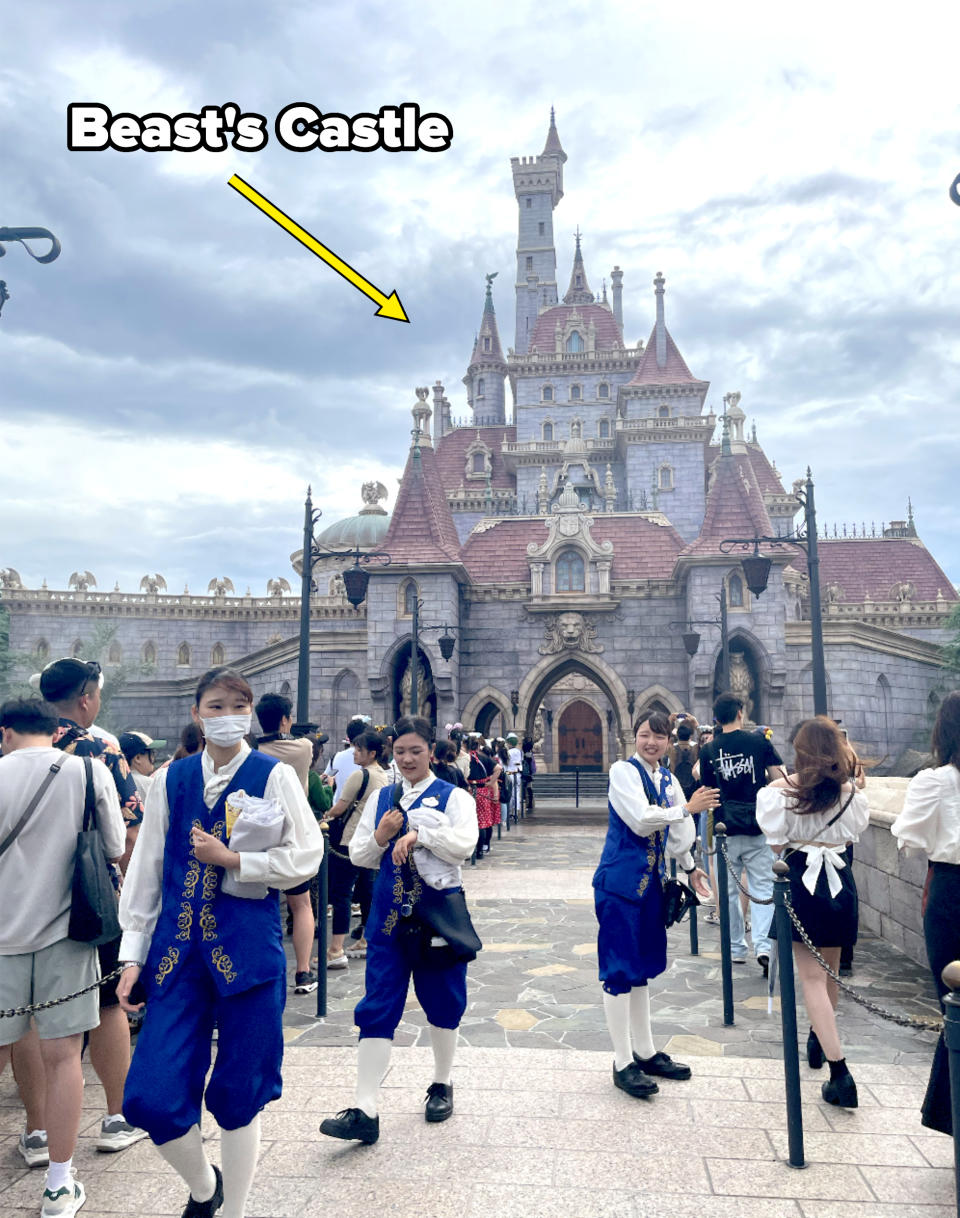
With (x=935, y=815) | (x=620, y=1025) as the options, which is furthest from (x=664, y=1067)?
(x=935, y=815)

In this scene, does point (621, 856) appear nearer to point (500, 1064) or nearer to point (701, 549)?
point (500, 1064)

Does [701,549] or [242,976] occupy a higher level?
[701,549]

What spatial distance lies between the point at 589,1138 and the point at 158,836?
2.42 m

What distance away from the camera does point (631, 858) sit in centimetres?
467

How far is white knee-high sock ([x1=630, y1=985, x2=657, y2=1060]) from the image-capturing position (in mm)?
4711

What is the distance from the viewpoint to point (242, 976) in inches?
119

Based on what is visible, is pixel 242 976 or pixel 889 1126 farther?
pixel 889 1126

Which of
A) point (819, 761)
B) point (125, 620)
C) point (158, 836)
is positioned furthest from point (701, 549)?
point (125, 620)

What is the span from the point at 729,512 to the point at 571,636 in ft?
18.1

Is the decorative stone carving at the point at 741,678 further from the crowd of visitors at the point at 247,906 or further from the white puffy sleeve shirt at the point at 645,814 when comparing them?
the white puffy sleeve shirt at the point at 645,814

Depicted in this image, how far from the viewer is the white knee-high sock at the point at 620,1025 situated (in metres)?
4.56

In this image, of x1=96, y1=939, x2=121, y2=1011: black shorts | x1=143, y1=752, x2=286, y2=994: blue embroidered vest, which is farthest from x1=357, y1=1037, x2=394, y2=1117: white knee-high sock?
x1=96, y1=939, x2=121, y2=1011: black shorts

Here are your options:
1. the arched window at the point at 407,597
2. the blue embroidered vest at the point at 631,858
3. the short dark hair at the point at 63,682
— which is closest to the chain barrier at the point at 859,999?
the blue embroidered vest at the point at 631,858

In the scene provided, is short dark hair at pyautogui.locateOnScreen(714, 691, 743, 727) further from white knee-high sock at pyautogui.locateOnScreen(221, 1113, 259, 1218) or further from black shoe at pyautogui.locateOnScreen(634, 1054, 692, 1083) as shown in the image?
white knee-high sock at pyautogui.locateOnScreen(221, 1113, 259, 1218)
